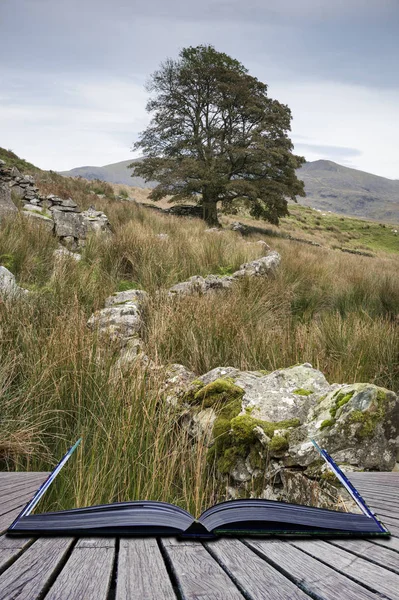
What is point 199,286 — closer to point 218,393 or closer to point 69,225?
point 218,393

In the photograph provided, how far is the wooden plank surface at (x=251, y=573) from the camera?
0.52 m

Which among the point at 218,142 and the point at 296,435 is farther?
the point at 218,142

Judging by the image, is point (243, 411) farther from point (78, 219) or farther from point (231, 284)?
point (78, 219)

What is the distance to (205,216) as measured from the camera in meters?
17.3

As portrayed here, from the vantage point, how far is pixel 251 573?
1.89ft

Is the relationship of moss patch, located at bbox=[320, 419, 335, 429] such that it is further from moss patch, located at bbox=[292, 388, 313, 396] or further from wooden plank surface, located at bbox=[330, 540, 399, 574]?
wooden plank surface, located at bbox=[330, 540, 399, 574]

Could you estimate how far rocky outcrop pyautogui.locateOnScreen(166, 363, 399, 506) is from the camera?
1852 millimetres

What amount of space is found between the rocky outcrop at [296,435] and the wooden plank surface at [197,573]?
1.23m

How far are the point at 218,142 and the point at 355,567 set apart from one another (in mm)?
17611

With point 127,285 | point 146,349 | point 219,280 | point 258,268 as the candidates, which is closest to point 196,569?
point 146,349

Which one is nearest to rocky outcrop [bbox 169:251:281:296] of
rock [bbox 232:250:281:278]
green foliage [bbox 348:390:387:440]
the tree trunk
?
rock [bbox 232:250:281:278]

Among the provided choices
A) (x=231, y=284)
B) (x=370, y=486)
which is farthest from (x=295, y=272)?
(x=370, y=486)

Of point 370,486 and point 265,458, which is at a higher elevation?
point 370,486

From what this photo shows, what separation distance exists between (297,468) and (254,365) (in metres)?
1.57
